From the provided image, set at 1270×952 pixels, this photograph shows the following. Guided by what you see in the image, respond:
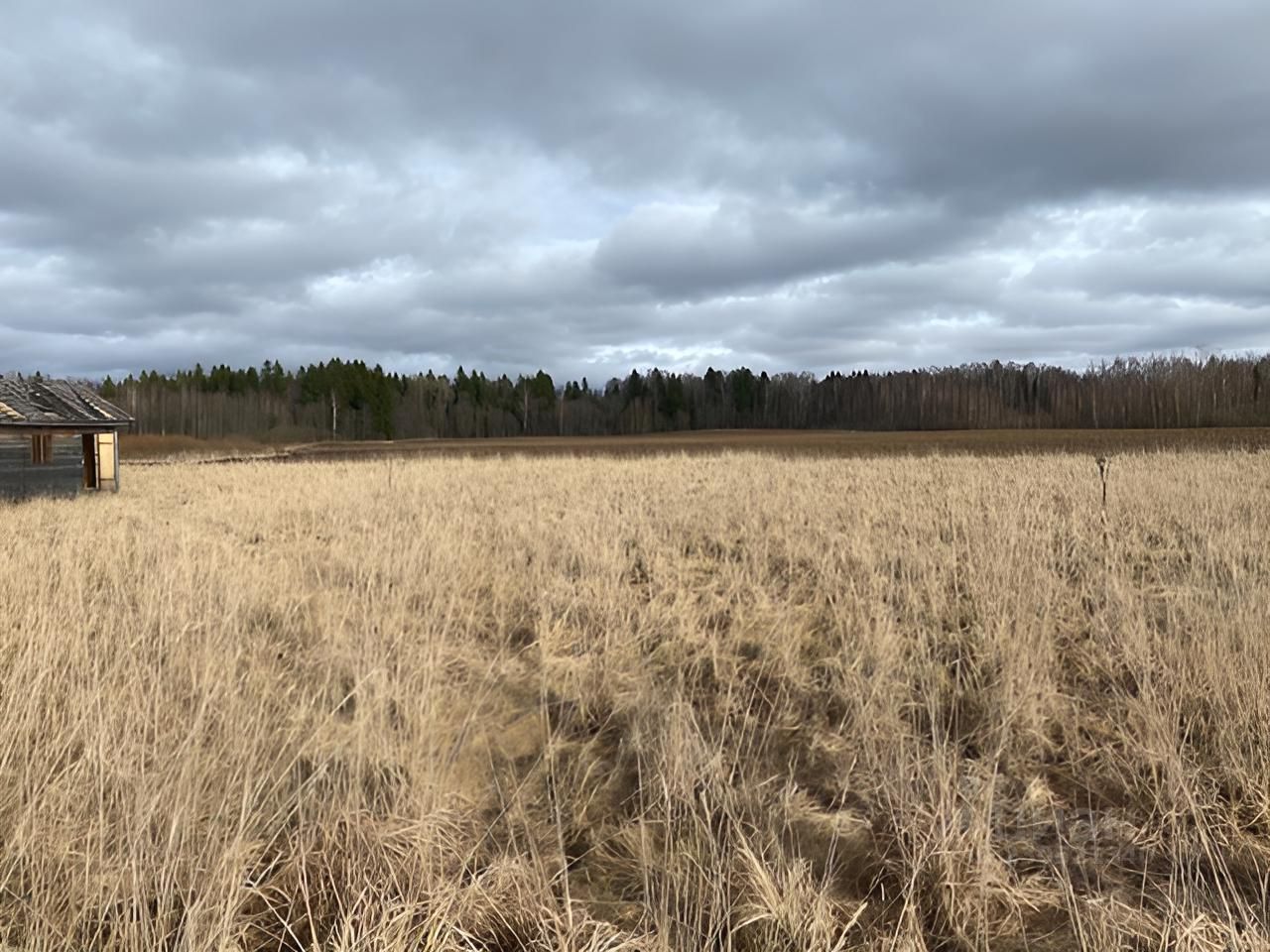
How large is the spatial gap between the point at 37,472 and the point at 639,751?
19400 millimetres

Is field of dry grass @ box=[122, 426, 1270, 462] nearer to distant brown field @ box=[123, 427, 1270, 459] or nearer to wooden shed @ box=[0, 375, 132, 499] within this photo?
distant brown field @ box=[123, 427, 1270, 459]

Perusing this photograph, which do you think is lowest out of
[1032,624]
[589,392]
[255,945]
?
[255,945]

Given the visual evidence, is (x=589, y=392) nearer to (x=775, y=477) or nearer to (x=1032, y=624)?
(x=775, y=477)

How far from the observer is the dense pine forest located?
9325 centimetres

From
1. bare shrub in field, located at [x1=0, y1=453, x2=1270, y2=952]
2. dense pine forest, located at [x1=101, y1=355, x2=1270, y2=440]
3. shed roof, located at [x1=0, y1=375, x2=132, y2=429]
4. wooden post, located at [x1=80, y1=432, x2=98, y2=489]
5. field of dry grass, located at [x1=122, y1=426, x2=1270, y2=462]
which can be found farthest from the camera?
dense pine forest, located at [x1=101, y1=355, x2=1270, y2=440]

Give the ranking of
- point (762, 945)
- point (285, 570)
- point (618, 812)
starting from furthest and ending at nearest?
point (285, 570) < point (618, 812) < point (762, 945)

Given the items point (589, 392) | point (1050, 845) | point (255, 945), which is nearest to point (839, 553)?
point (1050, 845)

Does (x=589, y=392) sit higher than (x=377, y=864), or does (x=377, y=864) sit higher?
(x=589, y=392)

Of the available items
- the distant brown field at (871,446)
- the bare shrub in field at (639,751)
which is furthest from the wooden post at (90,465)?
the distant brown field at (871,446)

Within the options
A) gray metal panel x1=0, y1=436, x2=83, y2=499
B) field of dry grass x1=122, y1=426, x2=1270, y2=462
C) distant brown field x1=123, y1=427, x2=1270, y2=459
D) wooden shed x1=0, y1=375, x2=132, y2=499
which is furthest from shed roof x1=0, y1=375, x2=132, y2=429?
field of dry grass x1=122, y1=426, x2=1270, y2=462

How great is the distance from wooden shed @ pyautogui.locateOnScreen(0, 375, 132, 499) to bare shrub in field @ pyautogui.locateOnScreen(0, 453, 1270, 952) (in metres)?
11.3

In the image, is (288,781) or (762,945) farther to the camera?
(288,781)

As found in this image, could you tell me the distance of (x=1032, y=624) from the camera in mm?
5453

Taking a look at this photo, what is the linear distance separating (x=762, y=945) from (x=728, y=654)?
9.67 ft
